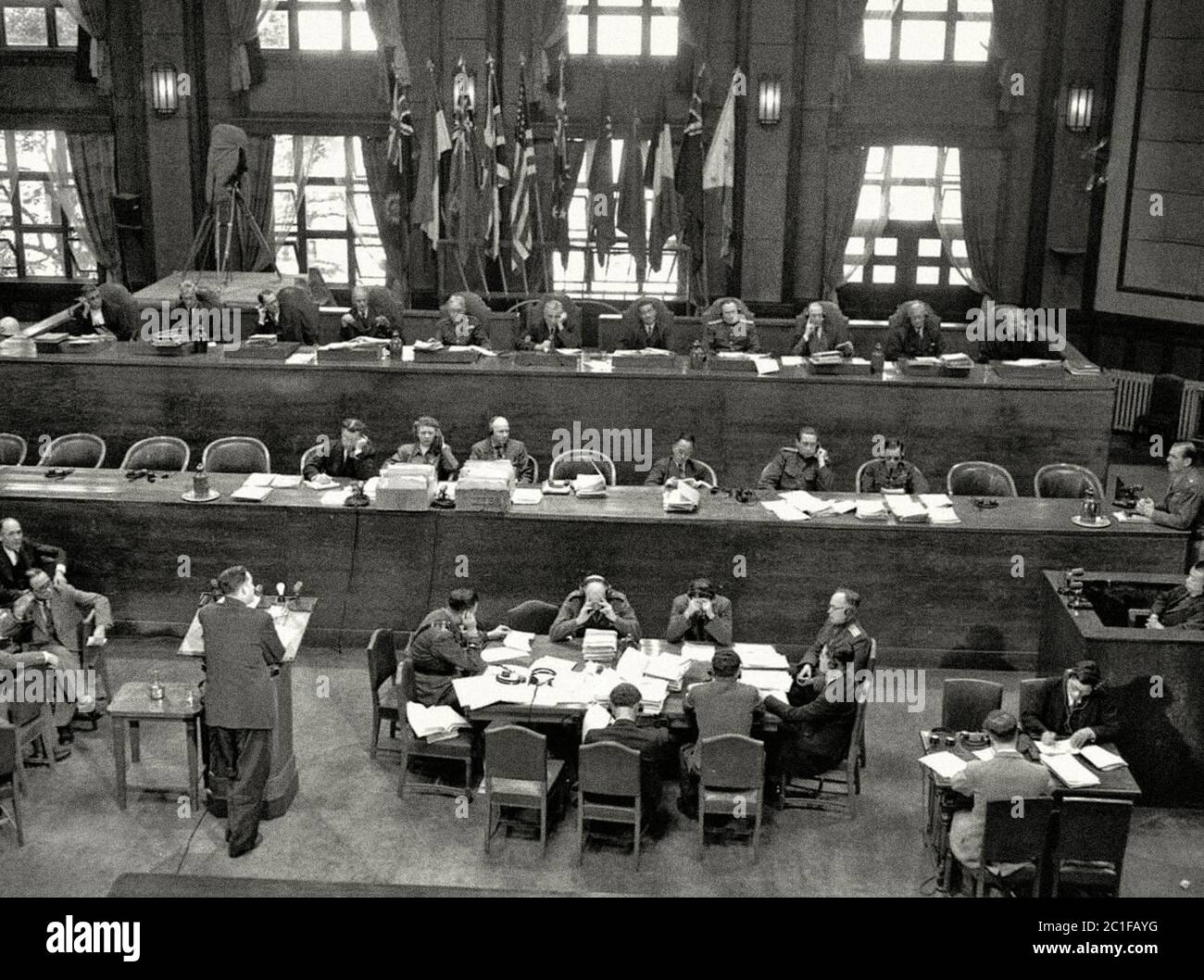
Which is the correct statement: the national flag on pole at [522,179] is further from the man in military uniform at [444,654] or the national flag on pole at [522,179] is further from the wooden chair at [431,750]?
the wooden chair at [431,750]

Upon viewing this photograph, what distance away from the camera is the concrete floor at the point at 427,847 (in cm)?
700

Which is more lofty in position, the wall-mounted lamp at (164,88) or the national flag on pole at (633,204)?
the wall-mounted lamp at (164,88)

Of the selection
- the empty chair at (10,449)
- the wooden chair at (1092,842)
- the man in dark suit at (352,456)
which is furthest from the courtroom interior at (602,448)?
the empty chair at (10,449)

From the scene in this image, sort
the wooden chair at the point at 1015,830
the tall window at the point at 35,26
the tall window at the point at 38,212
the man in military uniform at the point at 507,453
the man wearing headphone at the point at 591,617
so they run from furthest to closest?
the tall window at the point at 38,212
the tall window at the point at 35,26
the man in military uniform at the point at 507,453
the man wearing headphone at the point at 591,617
the wooden chair at the point at 1015,830

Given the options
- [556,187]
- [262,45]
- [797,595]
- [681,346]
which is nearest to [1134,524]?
[797,595]

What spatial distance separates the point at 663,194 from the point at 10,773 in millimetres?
8765

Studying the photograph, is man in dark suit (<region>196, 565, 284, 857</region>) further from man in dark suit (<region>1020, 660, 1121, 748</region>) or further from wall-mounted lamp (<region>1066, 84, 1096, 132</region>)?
wall-mounted lamp (<region>1066, 84, 1096, 132</region>)

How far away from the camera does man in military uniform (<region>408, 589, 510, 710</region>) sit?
25.1 feet

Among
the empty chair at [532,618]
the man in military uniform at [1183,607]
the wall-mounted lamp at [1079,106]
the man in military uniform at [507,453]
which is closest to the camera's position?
the man in military uniform at [1183,607]

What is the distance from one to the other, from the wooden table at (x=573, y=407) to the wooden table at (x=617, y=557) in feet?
5.95

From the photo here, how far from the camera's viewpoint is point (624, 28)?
47.5 feet

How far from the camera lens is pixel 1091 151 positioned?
1419 cm

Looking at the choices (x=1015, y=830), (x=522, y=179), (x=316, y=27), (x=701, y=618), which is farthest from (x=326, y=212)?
(x=1015, y=830)

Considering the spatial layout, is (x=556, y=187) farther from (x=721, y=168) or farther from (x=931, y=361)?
(x=931, y=361)
